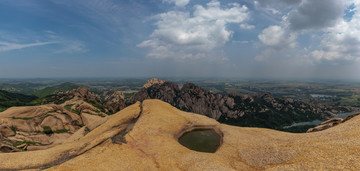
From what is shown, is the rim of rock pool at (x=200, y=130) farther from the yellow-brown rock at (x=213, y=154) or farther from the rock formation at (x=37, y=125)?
the rock formation at (x=37, y=125)

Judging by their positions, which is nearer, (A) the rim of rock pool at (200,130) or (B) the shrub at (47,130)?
(A) the rim of rock pool at (200,130)

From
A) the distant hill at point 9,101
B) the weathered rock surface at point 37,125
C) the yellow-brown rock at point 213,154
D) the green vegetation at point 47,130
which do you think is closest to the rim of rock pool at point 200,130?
the yellow-brown rock at point 213,154

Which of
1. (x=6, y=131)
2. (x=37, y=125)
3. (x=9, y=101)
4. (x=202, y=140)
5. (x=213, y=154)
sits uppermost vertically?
(x=213, y=154)

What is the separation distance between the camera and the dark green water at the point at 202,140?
29.1 meters

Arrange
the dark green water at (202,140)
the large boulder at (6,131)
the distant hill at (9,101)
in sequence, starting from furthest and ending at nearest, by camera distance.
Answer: the distant hill at (9,101) < the large boulder at (6,131) < the dark green water at (202,140)

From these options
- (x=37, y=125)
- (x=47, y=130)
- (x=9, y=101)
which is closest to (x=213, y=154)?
(x=47, y=130)

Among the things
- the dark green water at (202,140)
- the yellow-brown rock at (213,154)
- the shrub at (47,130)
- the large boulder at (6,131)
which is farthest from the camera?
the shrub at (47,130)

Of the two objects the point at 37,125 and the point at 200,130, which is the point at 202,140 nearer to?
the point at 200,130

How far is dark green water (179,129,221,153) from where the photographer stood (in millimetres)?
29141

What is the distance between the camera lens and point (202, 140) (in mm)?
32938

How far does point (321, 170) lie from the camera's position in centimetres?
1488

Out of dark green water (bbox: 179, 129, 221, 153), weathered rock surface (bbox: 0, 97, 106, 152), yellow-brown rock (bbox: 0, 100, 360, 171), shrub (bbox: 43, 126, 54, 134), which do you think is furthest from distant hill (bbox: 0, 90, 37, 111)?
dark green water (bbox: 179, 129, 221, 153)

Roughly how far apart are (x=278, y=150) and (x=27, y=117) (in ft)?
236

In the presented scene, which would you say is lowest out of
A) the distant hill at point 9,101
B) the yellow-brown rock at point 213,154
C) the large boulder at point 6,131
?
the distant hill at point 9,101
